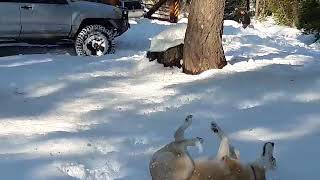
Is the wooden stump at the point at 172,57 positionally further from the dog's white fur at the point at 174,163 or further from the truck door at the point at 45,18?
the dog's white fur at the point at 174,163

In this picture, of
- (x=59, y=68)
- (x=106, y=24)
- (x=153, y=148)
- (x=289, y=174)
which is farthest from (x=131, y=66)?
(x=289, y=174)

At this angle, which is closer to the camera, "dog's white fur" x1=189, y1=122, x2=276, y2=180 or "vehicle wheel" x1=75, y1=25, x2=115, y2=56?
"dog's white fur" x1=189, y1=122, x2=276, y2=180

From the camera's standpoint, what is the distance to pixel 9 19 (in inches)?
512

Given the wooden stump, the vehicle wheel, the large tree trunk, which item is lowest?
the vehicle wheel

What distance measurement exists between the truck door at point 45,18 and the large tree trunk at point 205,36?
4534 mm

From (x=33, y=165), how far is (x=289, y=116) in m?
2.94

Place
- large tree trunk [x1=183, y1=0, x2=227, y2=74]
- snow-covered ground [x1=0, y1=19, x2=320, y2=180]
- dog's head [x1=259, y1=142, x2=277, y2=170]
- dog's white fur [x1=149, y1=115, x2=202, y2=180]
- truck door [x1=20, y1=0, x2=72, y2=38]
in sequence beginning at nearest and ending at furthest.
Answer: dog's white fur [x1=149, y1=115, x2=202, y2=180]
dog's head [x1=259, y1=142, x2=277, y2=170]
snow-covered ground [x1=0, y1=19, x2=320, y2=180]
large tree trunk [x1=183, y1=0, x2=227, y2=74]
truck door [x1=20, y1=0, x2=72, y2=38]

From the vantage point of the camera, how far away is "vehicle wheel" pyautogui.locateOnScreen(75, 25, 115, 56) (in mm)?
13383

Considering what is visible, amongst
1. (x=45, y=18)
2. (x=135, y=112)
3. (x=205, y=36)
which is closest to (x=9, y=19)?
(x=45, y=18)

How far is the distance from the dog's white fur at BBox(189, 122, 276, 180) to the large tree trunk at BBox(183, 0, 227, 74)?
537 centimetres

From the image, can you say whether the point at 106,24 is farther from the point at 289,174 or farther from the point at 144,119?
the point at 289,174

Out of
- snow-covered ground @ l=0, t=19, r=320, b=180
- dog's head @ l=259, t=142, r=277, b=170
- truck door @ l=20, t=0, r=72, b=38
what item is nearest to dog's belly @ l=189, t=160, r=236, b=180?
dog's head @ l=259, t=142, r=277, b=170

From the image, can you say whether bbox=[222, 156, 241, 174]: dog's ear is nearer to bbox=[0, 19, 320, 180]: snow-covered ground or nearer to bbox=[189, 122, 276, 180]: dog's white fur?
bbox=[189, 122, 276, 180]: dog's white fur

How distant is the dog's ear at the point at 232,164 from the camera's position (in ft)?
13.6
